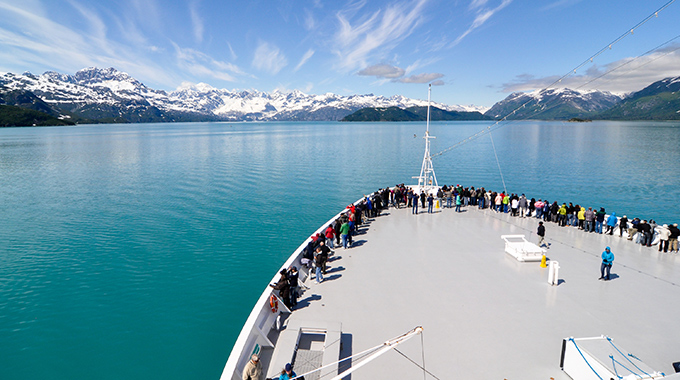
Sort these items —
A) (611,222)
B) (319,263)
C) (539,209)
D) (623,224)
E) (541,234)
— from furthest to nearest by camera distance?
(539,209) → (611,222) → (623,224) → (541,234) → (319,263)

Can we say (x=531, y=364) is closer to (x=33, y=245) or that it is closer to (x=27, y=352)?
(x=27, y=352)

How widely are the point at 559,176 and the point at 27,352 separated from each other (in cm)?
6209

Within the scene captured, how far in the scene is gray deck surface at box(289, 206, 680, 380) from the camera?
30.4 ft

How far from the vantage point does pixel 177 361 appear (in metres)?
12.8

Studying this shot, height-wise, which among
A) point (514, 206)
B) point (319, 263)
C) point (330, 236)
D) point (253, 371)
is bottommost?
point (253, 371)

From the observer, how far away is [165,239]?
85.0 ft

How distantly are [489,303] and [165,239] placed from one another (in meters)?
23.7

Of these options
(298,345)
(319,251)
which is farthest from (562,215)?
(298,345)

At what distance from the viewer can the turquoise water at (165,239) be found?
13812 mm

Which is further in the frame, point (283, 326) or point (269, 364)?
point (283, 326)

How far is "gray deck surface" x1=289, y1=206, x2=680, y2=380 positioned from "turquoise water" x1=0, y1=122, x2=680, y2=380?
6021 mm

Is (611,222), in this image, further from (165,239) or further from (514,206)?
(165,239)

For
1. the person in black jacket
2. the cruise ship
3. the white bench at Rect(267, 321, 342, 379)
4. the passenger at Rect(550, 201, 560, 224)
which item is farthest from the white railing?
the passenger at Rect(550, 201, 560, 224)

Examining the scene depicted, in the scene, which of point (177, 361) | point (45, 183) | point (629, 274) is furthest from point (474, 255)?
point (45, 183)
